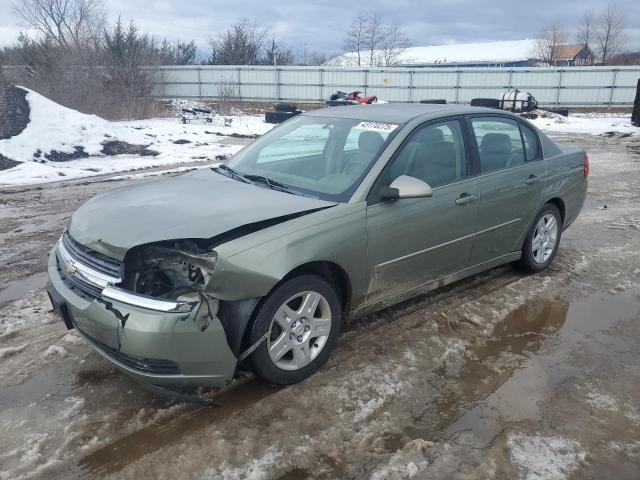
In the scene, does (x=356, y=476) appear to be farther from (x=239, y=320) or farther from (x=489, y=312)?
(x=489, y=312)

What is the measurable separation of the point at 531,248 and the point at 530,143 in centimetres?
100

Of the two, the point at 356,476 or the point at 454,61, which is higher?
the point at 454,61

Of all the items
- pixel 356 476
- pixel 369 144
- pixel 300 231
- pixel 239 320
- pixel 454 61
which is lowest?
pixel 356 476

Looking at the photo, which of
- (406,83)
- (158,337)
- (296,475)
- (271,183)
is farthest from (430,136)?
(406,83)

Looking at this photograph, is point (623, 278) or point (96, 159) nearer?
point (623, 278)

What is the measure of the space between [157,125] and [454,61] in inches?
2344

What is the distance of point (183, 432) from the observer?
111 inches

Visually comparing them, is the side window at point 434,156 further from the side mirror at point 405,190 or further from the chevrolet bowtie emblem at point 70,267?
the chevrolet bowtie emblem at point 70,267

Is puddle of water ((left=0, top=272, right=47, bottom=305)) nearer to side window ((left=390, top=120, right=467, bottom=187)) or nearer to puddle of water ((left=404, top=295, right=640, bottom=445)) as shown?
side window ((left=390, top=120, right=467, bottom=187))

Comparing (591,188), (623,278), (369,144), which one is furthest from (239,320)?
(591,188)

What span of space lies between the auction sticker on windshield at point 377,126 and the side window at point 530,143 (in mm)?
1670

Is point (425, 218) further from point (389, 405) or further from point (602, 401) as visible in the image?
point (602, 401)

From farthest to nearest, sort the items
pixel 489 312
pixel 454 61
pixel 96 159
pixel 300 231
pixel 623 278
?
pixel 454 61 → pixel 96 159 → pixel 623 278 → pixel 489 312 → pixel 300 231

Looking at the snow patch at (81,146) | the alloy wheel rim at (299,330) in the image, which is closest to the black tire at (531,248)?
the alloy wheel rim at (299,330)
